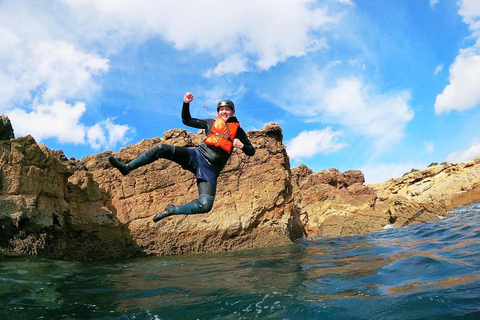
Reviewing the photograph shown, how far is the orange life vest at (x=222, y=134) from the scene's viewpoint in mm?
4738

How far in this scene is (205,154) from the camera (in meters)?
4.75

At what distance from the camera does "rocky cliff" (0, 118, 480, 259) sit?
7.08 metres

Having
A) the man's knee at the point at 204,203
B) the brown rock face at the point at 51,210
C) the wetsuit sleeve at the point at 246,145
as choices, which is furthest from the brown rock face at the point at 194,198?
the man's knee at the point at 204,203

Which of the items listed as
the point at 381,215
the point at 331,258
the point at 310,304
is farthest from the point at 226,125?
the point at 381,215

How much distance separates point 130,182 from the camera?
10234 millimetres

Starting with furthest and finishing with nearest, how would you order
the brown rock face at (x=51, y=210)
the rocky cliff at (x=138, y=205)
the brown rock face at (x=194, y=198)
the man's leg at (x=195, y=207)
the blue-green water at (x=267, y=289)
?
the brown rock face at (x=194, y=198), the rocky cliff at (x=138, y=205), the brown rock face at (x=51, y=210), the man's leg at (x=195, y=207), the blue-green water at (x=267, y=289)

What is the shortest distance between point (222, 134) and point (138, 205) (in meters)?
6.24

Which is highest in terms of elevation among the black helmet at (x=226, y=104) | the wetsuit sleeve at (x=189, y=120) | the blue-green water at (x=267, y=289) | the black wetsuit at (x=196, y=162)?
the black helmet at (x=226, y=104)

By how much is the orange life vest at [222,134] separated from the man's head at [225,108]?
0.30ft

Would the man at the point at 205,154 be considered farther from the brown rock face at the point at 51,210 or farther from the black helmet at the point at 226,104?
the brown rock face at the point at 51,210

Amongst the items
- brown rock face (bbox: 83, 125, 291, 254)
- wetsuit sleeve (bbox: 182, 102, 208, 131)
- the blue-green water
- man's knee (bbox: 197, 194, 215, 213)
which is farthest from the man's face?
brown rock face (bbox: 83, 125, 291, 254)

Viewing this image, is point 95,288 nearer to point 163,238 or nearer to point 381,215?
point 163,238

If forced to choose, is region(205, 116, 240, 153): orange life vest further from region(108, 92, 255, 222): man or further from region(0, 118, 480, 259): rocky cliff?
region(0, 118, 480, 259): rocky cliff

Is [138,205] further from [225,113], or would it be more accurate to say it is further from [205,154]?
[225,113]
